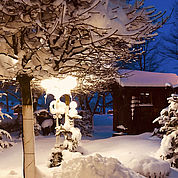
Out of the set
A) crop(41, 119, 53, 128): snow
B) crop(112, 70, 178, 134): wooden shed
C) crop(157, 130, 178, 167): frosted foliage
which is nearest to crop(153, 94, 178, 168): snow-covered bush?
crop(157, 130, 178, 167): frosted foliage

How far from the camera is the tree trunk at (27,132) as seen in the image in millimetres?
4164

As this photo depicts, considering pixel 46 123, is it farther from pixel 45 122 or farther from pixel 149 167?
pixel 149 167

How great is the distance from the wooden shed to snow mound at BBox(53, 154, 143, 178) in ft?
A: 34.1

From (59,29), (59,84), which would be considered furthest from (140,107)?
(59,29)

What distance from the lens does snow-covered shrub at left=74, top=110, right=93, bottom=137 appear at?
14516 mm

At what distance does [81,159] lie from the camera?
3643 mm

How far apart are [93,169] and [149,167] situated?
2.13 meters

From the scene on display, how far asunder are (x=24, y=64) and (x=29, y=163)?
1931mm

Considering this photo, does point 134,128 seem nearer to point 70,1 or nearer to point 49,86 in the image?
point 49,86

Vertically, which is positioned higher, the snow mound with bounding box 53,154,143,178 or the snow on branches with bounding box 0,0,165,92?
the snow on branches with bounding box 0,0,165,92

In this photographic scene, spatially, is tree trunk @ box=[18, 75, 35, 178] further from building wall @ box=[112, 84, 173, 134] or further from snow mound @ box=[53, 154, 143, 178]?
building wall @ box=[112, 84, 173, 134]

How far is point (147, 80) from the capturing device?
14.1m

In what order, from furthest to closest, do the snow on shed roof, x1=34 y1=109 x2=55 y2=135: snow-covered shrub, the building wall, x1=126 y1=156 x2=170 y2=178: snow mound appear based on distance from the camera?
1. x1=34 y1=109 x2=55 y2=135: snow-covered shrub
2. the building wall
3. the snow on shed roof
4. x1=126 y1=156 x2=170 y2=178: snow mound

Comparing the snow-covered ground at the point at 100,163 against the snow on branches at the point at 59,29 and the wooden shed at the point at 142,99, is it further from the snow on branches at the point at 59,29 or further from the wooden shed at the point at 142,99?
the wooden shed at the point at 142,99
